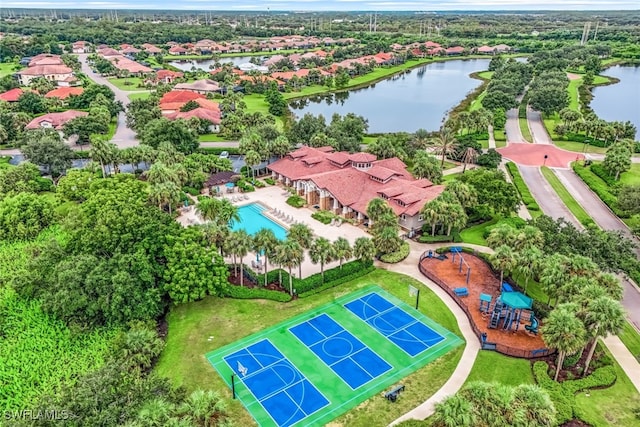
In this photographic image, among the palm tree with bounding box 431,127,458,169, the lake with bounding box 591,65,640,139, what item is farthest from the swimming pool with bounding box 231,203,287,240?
the lake with bounding box 591,65,640,139

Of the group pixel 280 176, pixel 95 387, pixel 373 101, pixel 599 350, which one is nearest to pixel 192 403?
pixel 95 387

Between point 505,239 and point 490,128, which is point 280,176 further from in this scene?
point 490,128

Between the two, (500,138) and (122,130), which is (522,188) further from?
(122,130)

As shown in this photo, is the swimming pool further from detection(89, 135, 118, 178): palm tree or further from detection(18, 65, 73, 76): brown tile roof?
detection(18, 65, 73, 76): brown tile roof

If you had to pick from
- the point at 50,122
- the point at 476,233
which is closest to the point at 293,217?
the point at 476,233

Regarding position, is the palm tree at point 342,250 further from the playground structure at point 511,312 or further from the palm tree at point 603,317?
the palm tree at point 603,317
